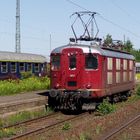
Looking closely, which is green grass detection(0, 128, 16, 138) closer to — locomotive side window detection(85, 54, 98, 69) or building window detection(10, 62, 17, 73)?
locomotive side window detection(85, 54, 98, 69)

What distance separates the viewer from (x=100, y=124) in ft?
51.1

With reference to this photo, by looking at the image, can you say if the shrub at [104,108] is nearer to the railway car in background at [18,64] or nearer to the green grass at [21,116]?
the green grass at [21,116]

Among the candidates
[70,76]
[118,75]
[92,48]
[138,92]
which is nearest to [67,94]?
[70,76]

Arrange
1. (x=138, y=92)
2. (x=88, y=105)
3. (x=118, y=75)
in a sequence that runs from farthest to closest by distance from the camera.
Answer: (x=138, y=92), (x=118, y=75), (x=88, y=105)

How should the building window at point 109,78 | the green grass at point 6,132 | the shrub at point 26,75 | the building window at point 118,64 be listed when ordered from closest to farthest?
1. the green grass at point 6,132
2. the building window at point 109,78
3. the building window at point 118,64
4. the shrub at point 26,75

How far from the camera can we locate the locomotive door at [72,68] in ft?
67.9

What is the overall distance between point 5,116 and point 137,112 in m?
5.99

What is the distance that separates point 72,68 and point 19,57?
17466 mm

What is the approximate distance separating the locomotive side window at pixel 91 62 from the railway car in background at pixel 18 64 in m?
14.6

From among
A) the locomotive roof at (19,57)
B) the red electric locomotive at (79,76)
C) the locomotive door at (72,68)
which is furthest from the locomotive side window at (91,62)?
the locomotive roof at (19,57)

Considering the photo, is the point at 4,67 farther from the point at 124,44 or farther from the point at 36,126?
the point at 124,44

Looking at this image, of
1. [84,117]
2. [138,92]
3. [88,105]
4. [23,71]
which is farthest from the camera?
[23,71]

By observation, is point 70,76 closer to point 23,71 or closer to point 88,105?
point 88,105

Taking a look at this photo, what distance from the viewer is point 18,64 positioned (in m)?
37.1
